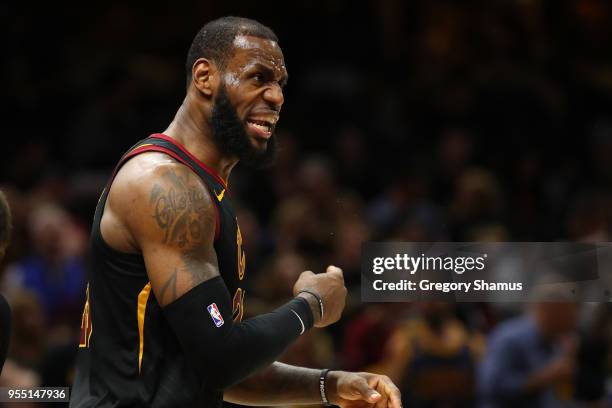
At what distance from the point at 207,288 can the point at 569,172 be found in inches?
171

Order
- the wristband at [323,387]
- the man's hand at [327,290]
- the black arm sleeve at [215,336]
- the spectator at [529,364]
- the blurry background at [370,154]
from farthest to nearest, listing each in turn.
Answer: the spectator at [529,364] → the blurry background at [370,154] → the wristband at [323,387] → the man's hand at [327,290] → the black arm sleeve at [215,336]

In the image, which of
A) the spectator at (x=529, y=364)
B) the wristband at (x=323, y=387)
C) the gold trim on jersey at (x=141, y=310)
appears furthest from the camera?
the spectator at (x=529, y=364)

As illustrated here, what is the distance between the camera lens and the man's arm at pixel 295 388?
11.4ft

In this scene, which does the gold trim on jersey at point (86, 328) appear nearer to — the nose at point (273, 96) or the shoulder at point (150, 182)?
the shoulder at point (150, 182)

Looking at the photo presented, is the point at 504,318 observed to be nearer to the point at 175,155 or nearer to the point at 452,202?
the point at 452,202

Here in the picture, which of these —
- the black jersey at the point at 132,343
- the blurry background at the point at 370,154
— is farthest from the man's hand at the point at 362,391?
the black jersey at the point at 132,343

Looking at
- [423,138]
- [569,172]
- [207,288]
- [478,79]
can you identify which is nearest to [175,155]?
[207,288]

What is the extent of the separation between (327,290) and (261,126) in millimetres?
590

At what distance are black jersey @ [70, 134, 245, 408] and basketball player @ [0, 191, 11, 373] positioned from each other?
31 cm

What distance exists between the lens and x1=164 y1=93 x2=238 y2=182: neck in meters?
3.31

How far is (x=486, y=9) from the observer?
8.35 metres

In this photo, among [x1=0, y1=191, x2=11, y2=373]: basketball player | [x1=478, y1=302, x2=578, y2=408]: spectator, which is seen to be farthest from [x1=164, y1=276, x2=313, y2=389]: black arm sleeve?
[x1=478, y1=302, x2=578, y2=408]: spectator

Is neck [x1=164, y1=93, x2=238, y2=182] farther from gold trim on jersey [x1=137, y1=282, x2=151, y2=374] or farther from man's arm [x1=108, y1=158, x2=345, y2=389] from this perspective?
gold trim on jersey [x1=137, y1=282, x2=151, y2=374]

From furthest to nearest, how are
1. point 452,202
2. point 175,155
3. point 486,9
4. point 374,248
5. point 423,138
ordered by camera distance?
1. point 486,9
2. point 423,138
3. point 452,202
4. point 374,248
5. point 175,155
